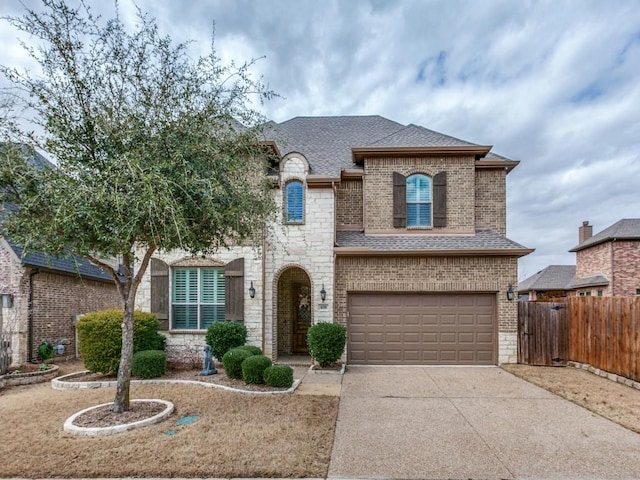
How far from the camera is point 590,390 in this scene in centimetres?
809

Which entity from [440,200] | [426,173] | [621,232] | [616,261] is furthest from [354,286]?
[621,232]

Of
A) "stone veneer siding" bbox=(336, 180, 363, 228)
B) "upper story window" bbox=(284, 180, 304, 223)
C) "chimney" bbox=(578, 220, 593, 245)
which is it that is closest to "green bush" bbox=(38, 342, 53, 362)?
"upper story window" bbox=(284, 180, 304, 223)

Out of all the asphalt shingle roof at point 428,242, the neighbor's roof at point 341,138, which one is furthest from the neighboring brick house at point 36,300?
the neighbor's roof at point 341,138

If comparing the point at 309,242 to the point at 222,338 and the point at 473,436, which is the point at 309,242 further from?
the point at 473,436

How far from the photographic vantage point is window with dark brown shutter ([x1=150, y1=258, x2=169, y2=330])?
10.7 meters

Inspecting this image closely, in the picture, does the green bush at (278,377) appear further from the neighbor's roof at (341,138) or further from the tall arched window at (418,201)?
the tall arched window at (418,201)

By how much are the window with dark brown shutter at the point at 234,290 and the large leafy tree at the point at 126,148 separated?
4052 millimetres

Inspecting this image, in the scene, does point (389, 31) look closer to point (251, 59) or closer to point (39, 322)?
point (251, 59)

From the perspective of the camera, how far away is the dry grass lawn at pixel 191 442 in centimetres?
434

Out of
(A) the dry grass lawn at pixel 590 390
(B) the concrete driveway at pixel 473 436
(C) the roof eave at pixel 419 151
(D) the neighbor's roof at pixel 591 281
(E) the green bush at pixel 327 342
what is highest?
(C) the roof eave at pixel 419 151

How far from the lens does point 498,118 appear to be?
59.6 feet

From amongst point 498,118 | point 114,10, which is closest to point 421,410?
point 114,10

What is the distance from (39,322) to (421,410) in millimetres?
10978

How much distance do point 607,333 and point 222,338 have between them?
9.69 metres
